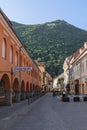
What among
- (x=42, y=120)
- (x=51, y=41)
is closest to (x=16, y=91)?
(x=42, y=120)

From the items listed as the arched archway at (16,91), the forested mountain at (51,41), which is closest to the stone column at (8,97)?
the arched archway at (16,91)

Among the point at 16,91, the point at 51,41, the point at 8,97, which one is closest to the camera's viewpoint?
the point at 8,97

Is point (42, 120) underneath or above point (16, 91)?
underneath

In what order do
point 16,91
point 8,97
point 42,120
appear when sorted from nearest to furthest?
1. point 42,120
2. point 8,97
3. point 16,91

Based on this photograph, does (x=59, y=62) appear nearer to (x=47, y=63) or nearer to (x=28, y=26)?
(x=47, y=63)

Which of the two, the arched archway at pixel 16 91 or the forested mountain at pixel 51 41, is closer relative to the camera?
the arched archway at pixel 16 91

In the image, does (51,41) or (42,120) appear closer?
(42,120)

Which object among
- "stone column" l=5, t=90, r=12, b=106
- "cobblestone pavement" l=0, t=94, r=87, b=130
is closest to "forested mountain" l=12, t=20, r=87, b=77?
"stone column" l=5, t=90, r=12, b=106

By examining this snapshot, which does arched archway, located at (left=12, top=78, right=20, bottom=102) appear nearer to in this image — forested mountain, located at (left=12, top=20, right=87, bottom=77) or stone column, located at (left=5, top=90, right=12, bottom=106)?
stone column, located at (left=5, top=90, right=12, bottom=106)

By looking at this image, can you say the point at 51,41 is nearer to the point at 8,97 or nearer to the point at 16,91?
the point at 16,91

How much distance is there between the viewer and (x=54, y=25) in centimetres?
16912

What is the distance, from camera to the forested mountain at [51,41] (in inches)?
5448

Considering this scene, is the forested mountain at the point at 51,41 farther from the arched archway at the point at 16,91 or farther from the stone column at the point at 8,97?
the stone column at the point at 8,97

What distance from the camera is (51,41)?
14738 centimetres
